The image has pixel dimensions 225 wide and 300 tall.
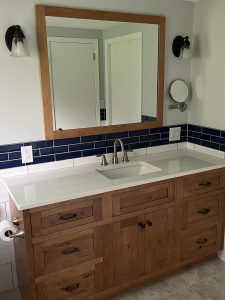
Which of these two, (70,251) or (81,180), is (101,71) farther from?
(70,251)

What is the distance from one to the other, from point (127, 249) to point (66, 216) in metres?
0.53

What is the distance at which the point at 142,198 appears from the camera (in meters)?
1.96

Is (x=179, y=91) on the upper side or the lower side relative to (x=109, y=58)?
lower

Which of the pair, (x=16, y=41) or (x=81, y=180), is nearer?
(x=16, y=41)

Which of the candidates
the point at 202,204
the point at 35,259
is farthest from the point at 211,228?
the point at 35,259

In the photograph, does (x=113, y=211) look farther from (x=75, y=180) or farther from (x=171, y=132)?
(x=171, y=132)

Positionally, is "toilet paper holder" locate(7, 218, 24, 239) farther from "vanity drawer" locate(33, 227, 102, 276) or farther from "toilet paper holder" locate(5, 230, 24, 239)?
"vanity drawer" locate(33, 227, 102, 276)

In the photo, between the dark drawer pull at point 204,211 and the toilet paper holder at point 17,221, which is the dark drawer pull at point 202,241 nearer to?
the dark drawer pull at point 204,211

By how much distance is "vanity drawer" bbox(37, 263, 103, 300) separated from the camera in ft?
5.82

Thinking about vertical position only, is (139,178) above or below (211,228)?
above

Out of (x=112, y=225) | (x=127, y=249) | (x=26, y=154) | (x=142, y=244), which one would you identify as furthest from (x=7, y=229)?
(x=142, y=244)

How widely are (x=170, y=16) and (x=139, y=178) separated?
4.39ft

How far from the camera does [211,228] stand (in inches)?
93.0

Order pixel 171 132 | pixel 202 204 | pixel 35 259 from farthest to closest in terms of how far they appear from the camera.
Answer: pixel 171 132 < pixel 202 204 < pixel 35 259
